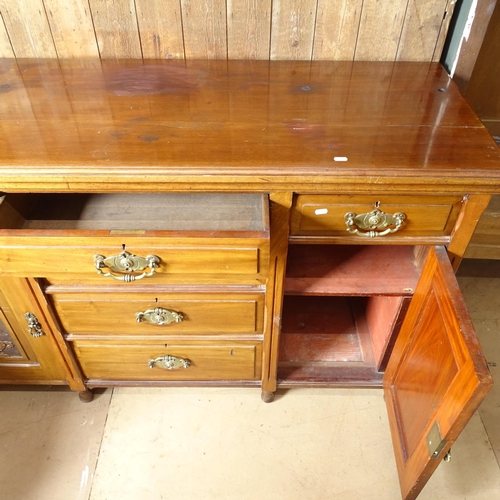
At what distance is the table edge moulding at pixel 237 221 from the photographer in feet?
2.84

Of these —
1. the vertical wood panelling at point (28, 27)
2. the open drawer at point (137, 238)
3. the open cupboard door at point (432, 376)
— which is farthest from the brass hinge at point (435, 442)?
the vertical wood panelling at point (28, 27)

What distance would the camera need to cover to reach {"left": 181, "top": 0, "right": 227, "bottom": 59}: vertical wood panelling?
1149 millimetres

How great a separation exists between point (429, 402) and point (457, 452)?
472 millimetres

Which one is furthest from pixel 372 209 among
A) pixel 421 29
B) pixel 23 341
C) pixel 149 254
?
pixel 23 341

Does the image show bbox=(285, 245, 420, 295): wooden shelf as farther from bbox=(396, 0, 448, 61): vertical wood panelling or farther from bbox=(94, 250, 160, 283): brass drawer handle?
bbox=(396, 0, 448, 61): vertical wood panelling

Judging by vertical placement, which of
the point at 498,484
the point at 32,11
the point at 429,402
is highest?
the point at 32,11

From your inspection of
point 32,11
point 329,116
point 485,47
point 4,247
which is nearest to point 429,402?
point 329,116

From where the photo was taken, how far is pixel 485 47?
1326mm

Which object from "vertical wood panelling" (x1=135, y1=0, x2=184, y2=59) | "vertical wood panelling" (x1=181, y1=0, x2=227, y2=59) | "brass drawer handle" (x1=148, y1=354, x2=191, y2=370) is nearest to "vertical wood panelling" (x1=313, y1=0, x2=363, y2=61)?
"vertical wood panelling" (x1=181, y1=0, x2=227, y2=59)

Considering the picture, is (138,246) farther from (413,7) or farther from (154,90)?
(413,7)

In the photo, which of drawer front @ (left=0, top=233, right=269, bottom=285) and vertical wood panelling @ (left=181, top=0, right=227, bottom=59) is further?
vertical wood panelling @ (left=181, top=0, right=227, bottom=59)

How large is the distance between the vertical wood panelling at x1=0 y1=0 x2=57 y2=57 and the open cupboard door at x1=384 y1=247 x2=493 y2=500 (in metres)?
1.08

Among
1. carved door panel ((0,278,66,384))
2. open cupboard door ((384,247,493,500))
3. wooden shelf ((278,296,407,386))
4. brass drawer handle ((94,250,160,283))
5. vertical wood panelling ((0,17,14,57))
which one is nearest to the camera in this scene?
open cupboard door ((384,247,493,500))

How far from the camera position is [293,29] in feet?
3.89
